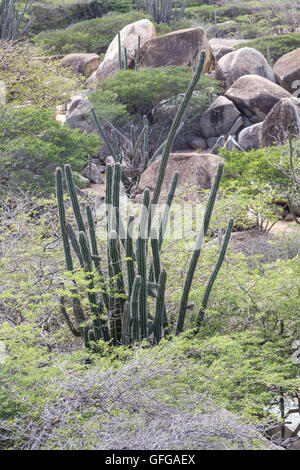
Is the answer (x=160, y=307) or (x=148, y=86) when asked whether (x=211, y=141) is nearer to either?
(x=148, y=86)

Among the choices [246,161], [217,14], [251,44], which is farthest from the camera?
[217,14]

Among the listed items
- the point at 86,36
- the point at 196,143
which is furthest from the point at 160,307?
the point at 86,36

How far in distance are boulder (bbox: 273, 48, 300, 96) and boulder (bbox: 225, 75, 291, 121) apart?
1.02 metres

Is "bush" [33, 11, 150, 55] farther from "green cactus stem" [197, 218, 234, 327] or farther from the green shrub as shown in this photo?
"green cactus stem" [197, 218, 234, 327]

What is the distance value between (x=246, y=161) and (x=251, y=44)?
1134 cm

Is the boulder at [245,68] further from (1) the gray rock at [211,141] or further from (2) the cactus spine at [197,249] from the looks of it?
(2) the cactus spine at [197,249]

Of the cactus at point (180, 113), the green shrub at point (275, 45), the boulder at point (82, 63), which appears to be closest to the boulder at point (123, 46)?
the boulder at point (82, 63)

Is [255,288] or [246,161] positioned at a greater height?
[255,288]

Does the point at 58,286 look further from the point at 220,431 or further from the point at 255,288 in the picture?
the point at 220,431

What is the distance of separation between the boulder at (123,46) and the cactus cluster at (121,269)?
43.6 ft

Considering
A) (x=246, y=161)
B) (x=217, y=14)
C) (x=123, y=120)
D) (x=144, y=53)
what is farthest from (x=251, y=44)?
(x=246, y=161)

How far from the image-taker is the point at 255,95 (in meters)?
14.5

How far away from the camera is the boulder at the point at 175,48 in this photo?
56.0ft
